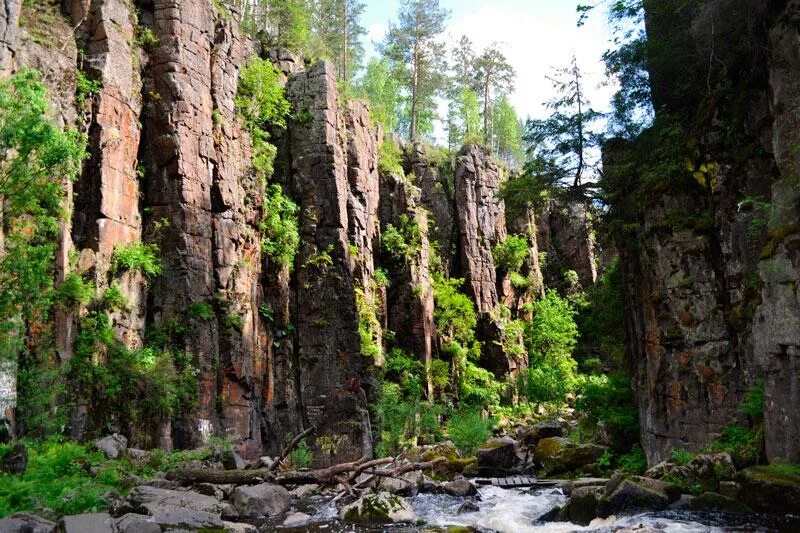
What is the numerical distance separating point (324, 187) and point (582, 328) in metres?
26.8

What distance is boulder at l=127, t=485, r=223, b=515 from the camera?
9719 millimetres

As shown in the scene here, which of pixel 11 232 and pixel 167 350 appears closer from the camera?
pixel 11 232

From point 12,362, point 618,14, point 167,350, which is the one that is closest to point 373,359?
point 167,350

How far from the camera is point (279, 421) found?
24047mm

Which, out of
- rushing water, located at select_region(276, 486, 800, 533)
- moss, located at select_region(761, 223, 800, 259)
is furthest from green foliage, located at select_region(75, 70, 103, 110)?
moss, located at select_region(761, 223, 800, 259)

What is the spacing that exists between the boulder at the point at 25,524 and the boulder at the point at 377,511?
534 cm

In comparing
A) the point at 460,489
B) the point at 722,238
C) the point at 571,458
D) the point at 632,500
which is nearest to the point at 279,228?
the point at 460,489

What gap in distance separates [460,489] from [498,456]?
510 centimetres

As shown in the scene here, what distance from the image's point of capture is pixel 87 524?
25.0 feet

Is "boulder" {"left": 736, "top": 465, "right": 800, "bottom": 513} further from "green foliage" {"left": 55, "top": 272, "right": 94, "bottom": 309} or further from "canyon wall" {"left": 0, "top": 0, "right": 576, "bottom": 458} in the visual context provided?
"green foliage" {"left": 55, "top": 272, "right": 94, "bottom": 309}

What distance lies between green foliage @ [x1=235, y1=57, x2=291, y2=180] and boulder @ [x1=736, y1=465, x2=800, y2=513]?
21.7 metres

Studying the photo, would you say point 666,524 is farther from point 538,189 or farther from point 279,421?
point 279,421

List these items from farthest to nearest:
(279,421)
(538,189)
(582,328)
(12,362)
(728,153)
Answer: (582,328), (279,421), (538,189), (728,153), (12,362)

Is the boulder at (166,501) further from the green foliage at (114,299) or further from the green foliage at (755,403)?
the green foliage at (755,403)
